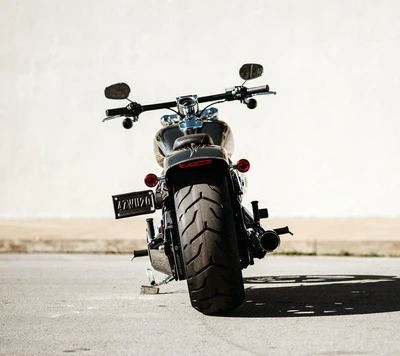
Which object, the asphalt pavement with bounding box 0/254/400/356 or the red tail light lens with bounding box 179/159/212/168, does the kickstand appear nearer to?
the asphalt pavement with bounding box 0/254/400/356

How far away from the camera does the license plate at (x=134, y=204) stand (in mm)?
6082

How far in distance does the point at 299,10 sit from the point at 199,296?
26.9ft

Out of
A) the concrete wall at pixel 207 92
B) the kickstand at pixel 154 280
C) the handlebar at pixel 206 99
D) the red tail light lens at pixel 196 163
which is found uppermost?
the concrete wall at pixel 207 92

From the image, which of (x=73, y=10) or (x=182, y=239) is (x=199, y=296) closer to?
(x=182, y=239)

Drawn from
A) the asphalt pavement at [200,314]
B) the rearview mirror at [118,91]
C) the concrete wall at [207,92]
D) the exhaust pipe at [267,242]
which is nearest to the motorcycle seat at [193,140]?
the exhaust pipe at [267,242]

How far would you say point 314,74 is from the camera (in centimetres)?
1283

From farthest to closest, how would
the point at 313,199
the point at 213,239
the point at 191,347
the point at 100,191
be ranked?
the point at 100,191 → the point at 313,199 → the point at 213,239 → the point at 191,347

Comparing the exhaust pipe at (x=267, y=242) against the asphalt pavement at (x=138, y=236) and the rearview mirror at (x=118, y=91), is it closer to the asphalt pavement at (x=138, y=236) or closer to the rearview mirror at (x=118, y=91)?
the rearview mirror at (x=118, y=91)

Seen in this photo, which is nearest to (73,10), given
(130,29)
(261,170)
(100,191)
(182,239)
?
(130,29)

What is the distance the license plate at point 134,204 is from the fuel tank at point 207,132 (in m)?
0.39

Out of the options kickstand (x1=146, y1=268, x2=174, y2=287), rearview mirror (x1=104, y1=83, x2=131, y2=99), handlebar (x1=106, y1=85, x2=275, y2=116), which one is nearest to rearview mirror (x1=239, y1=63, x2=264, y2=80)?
handlebar (x1=106, y1=85, x2=275, y2=116)

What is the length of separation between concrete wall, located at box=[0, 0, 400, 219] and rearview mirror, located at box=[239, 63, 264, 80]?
587 centimetres

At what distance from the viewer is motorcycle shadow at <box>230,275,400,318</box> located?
5.92 metres

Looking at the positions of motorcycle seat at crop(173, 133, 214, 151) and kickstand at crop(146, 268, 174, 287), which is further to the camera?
kickstand at crop(146, 268, 174, 287)
